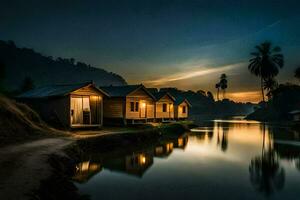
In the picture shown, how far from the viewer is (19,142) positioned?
21.0 metres

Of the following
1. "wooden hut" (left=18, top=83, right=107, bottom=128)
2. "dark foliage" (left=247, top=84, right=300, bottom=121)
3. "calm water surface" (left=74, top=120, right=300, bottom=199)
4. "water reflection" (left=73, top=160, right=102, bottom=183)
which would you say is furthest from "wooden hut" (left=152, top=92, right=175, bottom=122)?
"dark foliage" (left=247, top=84, right=300, bottom=121)

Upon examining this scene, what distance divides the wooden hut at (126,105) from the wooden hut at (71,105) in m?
7.12

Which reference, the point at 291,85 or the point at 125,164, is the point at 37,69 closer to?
the point at 291,85

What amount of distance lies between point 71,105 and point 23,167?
20498 millimetres

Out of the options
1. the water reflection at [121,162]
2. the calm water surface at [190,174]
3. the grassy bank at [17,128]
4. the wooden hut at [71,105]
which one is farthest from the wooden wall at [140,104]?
the grassy bank at [17,128]

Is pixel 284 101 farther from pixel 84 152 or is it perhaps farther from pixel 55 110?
pixel 84 152

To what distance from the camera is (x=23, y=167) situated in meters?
13.5

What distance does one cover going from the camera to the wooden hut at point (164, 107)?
53.2m

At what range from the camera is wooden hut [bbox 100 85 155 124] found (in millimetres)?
41875

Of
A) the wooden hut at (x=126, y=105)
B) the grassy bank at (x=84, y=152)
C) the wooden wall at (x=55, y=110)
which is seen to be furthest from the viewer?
the wooden hut at (x=126, y=105)

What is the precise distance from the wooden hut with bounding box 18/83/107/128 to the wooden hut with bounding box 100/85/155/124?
7.12m

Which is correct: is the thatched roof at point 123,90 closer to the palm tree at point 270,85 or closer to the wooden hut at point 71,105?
the wooden hut at point 71,105

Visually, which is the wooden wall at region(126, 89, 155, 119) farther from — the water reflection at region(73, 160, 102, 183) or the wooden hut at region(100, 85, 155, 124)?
the water reflection at region(73, 160, 102, 183)

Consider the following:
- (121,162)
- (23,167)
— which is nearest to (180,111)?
(121,162)
